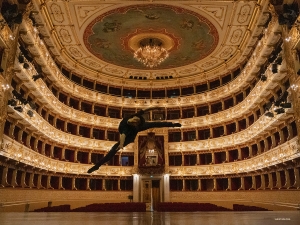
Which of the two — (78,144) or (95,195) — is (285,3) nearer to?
(78,144)

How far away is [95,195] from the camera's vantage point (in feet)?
93.7

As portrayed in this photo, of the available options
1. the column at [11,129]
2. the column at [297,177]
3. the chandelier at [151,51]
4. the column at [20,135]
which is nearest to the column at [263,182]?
the column at [297,177]

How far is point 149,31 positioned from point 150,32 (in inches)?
7.1

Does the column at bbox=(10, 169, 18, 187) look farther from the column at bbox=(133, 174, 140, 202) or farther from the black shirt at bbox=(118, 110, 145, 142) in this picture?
the column at bbox=(133, 174, 140, 202)

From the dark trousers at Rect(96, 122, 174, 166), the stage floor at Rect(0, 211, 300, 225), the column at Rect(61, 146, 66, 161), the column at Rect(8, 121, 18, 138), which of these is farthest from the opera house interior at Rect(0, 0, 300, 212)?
the stage floor at Rect(0, 211, 300, 225)

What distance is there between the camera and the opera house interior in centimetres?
1762

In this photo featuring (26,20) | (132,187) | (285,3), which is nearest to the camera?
(285,3)

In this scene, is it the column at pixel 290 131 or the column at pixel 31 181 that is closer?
the column at pixel 290 131

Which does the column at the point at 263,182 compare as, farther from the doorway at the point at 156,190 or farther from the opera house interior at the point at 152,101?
the doorway at the point at 156,190

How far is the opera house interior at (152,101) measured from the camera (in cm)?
1762

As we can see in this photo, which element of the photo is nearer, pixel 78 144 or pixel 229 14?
pixel 229 14

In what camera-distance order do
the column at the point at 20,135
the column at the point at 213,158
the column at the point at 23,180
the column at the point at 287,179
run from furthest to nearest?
the column at the point at 213,158
the column at the point at 23,180
the column at the point at 20,135
the column at the point at 287,179

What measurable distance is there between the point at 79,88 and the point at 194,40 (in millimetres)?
12957

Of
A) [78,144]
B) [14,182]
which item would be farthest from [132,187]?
[14,182]
